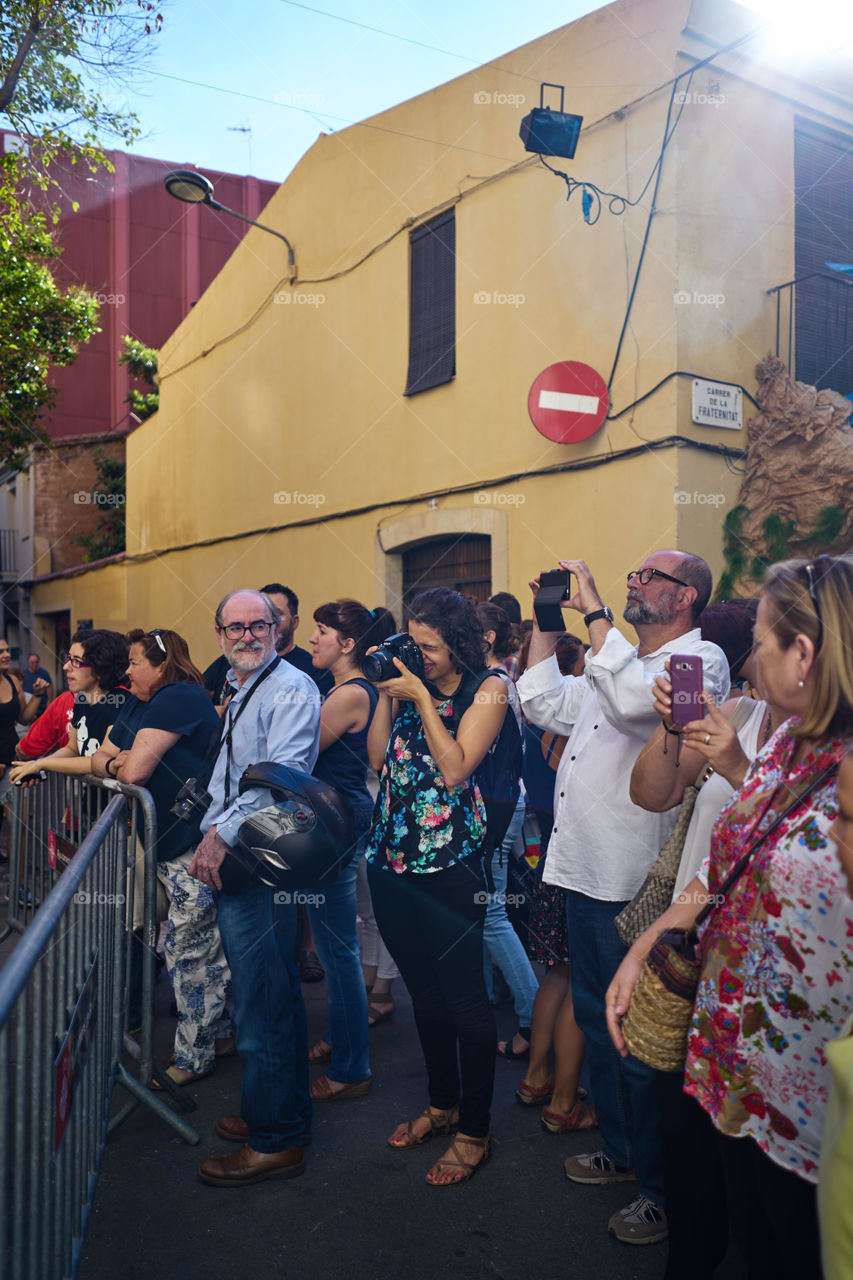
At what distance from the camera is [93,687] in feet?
16.0

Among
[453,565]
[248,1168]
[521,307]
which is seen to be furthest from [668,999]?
[453,565]

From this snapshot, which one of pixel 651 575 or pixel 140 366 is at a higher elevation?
pixel 140 366

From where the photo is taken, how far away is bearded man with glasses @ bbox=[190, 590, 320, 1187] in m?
3.18

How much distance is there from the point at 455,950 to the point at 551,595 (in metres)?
1.25

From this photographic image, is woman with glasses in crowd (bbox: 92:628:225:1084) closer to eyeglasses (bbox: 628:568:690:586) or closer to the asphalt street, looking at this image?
the asphalt street

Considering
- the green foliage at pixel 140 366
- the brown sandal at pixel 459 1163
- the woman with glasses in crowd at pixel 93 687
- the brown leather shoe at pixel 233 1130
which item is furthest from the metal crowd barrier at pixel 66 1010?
the green foliage at pixel 140 366

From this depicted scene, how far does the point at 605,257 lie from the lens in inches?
316

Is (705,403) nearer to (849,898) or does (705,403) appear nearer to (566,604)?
(566,604)

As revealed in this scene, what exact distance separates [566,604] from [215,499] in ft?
38.2

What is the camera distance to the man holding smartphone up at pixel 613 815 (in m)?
3.06

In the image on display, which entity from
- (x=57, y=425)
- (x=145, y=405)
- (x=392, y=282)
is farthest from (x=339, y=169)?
(x=57, y=425)

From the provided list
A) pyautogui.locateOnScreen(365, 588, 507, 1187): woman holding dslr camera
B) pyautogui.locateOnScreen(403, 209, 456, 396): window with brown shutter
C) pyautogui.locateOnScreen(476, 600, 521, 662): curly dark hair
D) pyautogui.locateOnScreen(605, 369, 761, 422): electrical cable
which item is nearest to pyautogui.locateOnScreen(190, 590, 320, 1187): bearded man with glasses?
pyautogui.locateOnScreen(365, 588, 507, 1187): woman holding dslr camera

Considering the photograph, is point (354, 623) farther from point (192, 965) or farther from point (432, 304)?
point (432, 304)

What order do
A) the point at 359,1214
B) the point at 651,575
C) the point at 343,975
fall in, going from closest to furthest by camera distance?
the point at 359,1214 → the point at 651,575 → the point at 343,975
